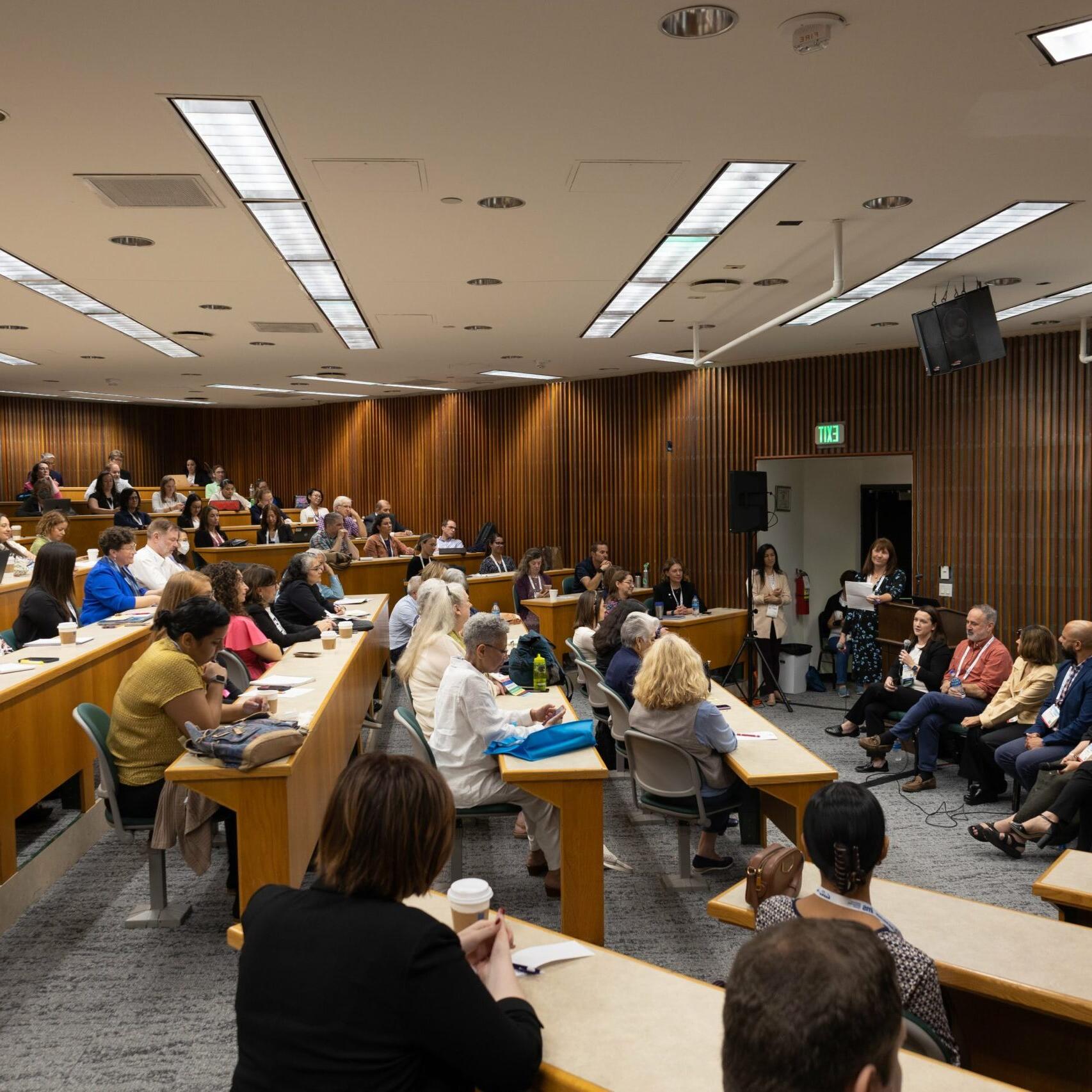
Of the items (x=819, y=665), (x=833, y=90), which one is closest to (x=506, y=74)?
(x=833, y=90)

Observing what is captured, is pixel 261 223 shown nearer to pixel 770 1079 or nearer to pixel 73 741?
pixel 73 741

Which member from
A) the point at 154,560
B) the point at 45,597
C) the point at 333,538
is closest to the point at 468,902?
the point at 45,597

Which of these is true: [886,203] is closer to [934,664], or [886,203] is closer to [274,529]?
[934,664]

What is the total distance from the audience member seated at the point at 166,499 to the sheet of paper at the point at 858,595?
9244 millimetres

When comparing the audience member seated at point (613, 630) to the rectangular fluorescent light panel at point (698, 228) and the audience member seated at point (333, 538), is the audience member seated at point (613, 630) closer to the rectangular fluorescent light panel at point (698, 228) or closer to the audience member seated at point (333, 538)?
the rectangular fluorescent light panel at point (698, 228)

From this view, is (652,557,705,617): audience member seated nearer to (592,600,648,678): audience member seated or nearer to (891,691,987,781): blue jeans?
(891,691,987,781): blue jeans

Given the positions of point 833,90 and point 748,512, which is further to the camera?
point 748,512

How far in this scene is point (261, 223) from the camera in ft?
18.2

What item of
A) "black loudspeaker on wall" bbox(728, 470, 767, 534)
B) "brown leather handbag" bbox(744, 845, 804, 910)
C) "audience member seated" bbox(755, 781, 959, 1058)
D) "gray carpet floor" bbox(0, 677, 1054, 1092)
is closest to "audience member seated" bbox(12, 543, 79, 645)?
"gray carpet floor" bbox(0, 677, 1054, 1092)

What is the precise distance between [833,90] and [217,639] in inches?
138

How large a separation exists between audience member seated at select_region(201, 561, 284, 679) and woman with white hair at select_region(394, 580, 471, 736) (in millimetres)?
957

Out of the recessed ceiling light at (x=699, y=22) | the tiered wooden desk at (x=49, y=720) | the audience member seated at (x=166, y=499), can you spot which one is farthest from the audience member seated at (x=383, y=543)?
the recessed ceiling light at (x=699, y=22)

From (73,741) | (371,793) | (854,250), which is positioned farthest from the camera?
(854,250)

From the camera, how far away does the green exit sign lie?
1085 centimetres
